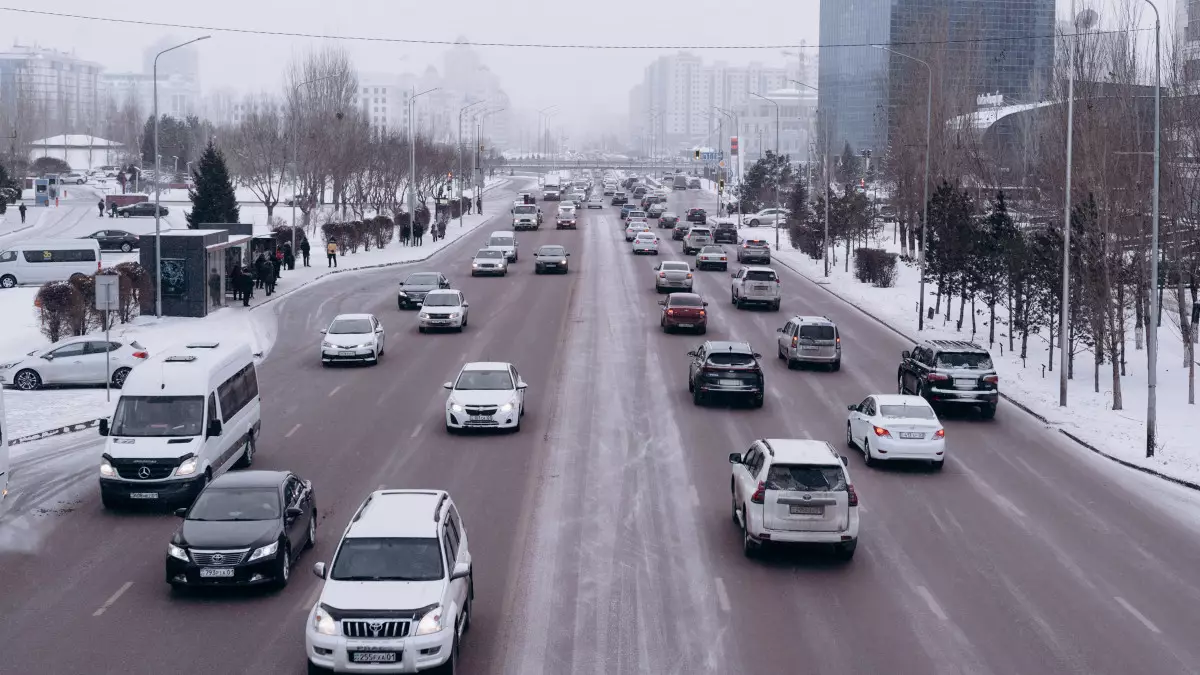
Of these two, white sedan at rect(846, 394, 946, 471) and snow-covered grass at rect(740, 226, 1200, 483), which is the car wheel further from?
snow-covered grass at rect(740, 226, 1200, 483)

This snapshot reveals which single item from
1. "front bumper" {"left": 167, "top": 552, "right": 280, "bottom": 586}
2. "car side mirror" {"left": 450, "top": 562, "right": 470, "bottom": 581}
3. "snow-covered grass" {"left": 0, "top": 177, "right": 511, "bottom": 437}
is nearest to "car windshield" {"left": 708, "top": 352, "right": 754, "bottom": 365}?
"snow-covered grass" {"left": 0, "top": 177, "right": 511, "bottom": 437}

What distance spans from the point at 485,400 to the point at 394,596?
44.2ft

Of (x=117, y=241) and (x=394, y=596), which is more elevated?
(x=117, y=241)

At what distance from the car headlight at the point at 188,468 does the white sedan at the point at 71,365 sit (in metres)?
12.8

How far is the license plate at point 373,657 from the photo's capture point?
12.4 metres

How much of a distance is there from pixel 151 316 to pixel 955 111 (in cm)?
4199

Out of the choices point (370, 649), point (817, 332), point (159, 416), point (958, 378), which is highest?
point (817, 332)

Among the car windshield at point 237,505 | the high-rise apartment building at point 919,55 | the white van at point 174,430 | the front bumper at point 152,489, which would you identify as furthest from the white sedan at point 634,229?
the car windshield at point 237,505

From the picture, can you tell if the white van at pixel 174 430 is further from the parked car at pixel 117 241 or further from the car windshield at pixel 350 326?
the parked car at pixel 117 241

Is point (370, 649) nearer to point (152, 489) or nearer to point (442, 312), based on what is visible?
point (152, 489)

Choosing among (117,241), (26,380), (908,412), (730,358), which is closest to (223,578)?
(908,412)

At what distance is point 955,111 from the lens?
65.8 m

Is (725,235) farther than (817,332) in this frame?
Yes

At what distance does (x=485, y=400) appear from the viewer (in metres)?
26.2
